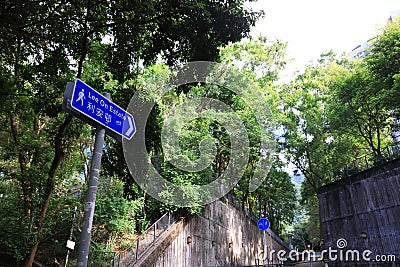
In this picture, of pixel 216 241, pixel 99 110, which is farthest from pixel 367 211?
pixel 99 110

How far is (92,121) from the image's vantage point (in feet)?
8.29

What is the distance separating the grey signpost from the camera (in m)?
2.24

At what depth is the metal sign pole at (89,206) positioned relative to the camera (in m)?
2.18

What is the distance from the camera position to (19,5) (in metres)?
5.08

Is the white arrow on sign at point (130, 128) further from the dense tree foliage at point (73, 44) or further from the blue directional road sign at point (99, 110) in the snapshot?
the dense tree foliage at point (73, 44)

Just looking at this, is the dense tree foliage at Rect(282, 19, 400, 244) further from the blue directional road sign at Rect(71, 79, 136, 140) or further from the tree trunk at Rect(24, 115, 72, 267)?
the blue directional road sign at Rect(71, 79, 136, 140)

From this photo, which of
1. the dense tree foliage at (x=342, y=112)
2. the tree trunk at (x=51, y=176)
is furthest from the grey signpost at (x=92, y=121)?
the dense tree foliage at (x=342, y=112)

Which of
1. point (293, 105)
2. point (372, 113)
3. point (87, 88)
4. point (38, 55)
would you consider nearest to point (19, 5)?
point (38, 55)

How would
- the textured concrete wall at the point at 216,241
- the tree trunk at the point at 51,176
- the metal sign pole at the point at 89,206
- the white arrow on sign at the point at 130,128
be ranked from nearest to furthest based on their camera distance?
1. the metal sign pole at the point at 89,206
2. the white arrow on sign at the point at 130,128
3. the tree trunk at the point at 51,176
4. the textured concrete wall at the point at 216,241

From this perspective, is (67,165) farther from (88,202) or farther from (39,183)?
(88,202)

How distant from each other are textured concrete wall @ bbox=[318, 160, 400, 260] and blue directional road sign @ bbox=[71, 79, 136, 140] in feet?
39.1

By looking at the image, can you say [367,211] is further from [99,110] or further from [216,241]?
[99,110]

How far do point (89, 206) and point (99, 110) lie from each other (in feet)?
2.72

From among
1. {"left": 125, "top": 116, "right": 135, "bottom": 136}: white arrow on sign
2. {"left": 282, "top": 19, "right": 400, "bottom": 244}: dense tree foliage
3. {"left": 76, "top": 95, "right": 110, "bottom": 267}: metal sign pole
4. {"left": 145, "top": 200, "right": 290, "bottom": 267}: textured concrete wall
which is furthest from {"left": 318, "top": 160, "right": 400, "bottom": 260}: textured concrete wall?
{"left": 76, "top": 95, "right": 110, "bottom": 267}: metal sign pole
